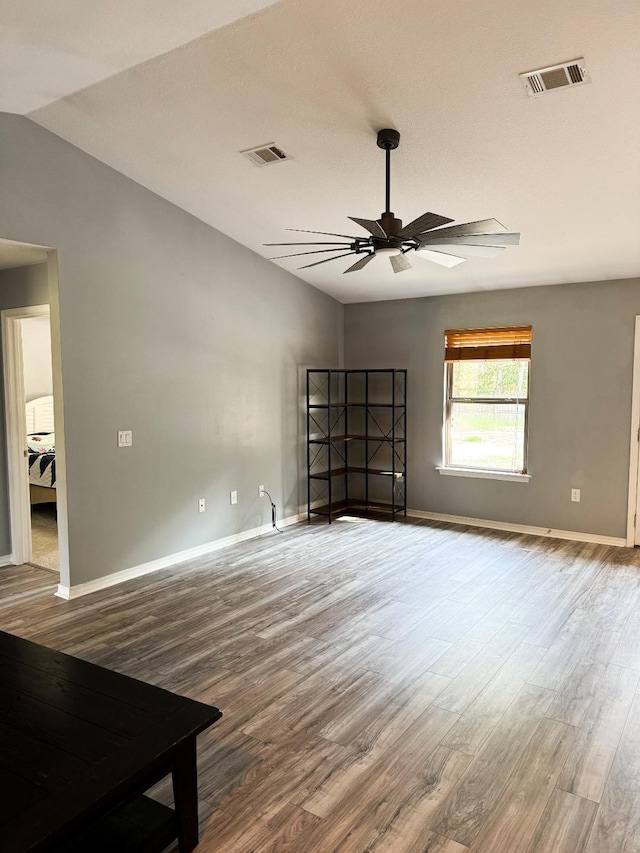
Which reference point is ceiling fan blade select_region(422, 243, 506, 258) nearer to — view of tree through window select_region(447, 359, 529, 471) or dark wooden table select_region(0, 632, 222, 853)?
dark wooden table select_region(0, 632, 222, 853)

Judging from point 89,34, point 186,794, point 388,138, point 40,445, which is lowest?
point 186,794

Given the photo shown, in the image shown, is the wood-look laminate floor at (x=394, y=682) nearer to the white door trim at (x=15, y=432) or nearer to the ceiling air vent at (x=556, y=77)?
the white door trim at (x=15, y=432)

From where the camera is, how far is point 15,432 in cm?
471

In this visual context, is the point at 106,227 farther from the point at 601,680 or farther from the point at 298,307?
the point at 601,680

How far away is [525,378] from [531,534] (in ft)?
5.04

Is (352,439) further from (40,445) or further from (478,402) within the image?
(40,445)

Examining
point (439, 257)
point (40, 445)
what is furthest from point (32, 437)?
point (439, 257)

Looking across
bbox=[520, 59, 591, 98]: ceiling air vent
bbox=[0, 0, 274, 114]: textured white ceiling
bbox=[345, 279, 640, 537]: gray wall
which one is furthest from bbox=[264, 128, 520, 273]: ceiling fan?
bbox=[345, 279, 640, 537]: gray wall

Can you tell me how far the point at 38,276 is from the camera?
4426mm

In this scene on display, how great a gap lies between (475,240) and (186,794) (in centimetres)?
268

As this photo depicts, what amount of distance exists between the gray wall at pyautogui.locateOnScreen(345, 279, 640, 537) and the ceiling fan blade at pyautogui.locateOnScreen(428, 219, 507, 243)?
2.89 m

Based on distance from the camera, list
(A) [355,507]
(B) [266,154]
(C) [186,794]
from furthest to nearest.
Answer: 1. (A) [355,507]
2. (B) [266,154]
3. (C) [186,794]

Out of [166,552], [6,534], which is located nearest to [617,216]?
[166,552]

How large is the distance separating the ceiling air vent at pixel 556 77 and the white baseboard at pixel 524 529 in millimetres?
3973
